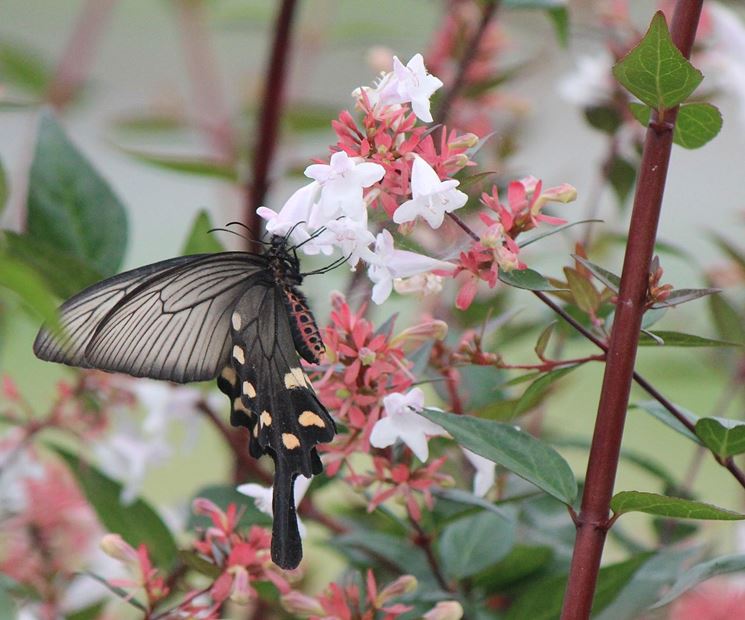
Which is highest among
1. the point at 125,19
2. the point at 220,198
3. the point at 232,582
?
the point at 125,19

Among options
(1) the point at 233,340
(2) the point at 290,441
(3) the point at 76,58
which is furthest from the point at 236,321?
(3) the point at 76,58

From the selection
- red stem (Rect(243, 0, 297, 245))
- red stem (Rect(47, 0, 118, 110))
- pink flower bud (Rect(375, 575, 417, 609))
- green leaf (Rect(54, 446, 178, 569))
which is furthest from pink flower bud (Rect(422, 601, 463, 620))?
red stem (Rect(47, 0, 118, 110))

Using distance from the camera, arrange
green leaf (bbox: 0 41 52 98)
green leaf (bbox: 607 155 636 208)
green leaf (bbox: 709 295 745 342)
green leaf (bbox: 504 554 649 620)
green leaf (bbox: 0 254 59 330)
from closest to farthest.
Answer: green leaf (bbox: 0 254 59 330) → green leaf (bbox: 504 554 649 620) → green leaf (bbox: 709 295 745 342) → green leaf (bbox: 607 155 636 208) → green leaf (bbox: 0 41 52 98)

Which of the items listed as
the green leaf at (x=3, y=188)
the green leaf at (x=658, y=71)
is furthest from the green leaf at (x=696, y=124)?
the green leaf at (x=3, y=188)

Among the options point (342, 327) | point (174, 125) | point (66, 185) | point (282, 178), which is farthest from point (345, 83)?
point (342, 327)

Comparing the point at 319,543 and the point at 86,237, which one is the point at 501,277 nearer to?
the point at 319,543

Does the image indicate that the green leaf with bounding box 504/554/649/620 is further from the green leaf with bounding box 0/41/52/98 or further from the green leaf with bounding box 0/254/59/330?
the green leaf with bounding box 0/41/52/98
